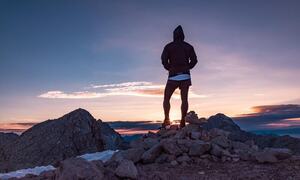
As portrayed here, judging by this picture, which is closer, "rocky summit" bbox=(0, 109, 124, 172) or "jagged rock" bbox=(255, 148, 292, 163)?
"jagged rock" bbox=(255, 148, 292, 163)

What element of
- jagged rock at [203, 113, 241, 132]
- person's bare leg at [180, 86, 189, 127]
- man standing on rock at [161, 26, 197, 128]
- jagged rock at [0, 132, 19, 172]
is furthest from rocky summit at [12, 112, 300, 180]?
jagged rock at [203, 113, 241, 132]

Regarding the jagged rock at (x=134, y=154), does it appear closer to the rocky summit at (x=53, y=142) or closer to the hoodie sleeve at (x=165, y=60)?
the hoodie sleeve at (x=165, y=60)

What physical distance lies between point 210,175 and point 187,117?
3.26 metres

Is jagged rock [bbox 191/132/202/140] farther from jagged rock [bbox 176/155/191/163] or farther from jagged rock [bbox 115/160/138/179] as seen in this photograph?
jagged rock [bbox 115/160/138/179]

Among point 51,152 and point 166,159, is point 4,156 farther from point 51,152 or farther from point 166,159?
point 166,159

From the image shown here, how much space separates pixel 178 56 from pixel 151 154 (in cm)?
364

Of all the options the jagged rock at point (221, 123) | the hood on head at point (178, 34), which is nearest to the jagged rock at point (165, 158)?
the hood on head at point (178, 34)

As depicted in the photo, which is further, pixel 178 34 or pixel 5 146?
pixel 5 146

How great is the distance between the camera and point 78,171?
10016 millimetres

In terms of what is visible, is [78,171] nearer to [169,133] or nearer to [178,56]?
[169,133]

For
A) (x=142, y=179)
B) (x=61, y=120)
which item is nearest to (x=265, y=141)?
(x=61, y=120)

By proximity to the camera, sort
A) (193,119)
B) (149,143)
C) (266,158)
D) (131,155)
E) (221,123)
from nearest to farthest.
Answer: (266,158), (131,155), (149,143), (193,119), (221,123)

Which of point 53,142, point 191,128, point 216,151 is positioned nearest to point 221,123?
point 53,142

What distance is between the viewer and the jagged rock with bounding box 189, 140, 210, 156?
479 inches
